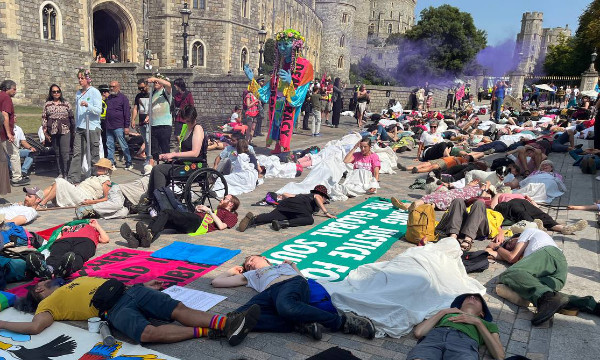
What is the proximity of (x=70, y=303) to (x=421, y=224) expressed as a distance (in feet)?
14.5

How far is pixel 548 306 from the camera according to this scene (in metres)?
4.28

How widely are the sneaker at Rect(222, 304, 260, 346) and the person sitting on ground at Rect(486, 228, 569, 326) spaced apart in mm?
2476

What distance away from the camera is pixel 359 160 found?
33.9 feet

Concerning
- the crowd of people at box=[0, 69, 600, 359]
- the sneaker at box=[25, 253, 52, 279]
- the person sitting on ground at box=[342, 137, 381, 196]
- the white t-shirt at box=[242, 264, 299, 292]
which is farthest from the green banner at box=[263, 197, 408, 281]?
the sneaker at box=[25, 253, 52, 279]

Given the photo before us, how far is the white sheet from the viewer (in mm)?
4234

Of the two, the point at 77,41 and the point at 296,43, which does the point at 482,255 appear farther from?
the point at 77,41

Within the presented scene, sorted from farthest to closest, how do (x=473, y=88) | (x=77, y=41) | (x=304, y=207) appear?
(x=473, y=88) < (x=77, y=41) < (x=304, y=207)

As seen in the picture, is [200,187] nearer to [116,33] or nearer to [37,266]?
[37,266]

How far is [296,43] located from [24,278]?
931 centimetres

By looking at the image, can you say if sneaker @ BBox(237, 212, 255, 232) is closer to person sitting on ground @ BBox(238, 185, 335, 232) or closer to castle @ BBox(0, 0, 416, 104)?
person sitting on ground @ BBox(238, 185, 335, 232)

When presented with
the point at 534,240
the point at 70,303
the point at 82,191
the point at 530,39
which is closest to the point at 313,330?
the point at 70,303

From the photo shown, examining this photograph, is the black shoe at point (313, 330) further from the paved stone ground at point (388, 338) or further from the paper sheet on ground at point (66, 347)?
the paper sheet on ground at point (66, 347)

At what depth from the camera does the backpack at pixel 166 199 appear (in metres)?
7.05

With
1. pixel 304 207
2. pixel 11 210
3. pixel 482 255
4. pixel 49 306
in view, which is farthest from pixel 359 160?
pixel 49 306
